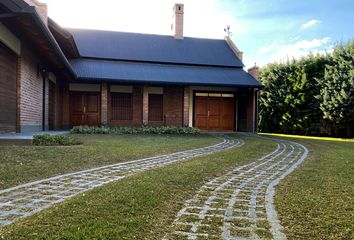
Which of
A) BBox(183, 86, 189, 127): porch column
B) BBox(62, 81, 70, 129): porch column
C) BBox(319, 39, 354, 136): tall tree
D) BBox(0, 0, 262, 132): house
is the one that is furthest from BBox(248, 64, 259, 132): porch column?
BBox(62, 81, 70, 129): porch column

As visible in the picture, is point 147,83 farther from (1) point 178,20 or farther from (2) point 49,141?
(2) point 49,141

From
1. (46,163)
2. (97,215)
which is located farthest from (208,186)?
(46,163)

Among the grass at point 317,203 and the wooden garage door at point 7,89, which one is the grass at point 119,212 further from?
the wooden garage door at point 7,89

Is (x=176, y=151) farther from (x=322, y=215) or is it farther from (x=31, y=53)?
(x=31, y=53)

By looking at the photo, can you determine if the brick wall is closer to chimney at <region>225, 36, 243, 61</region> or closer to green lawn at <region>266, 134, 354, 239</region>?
green lawn at <region>266, 134, 354, 239</region>

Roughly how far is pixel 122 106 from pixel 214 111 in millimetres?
5190

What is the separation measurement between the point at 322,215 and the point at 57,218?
7.86 ft

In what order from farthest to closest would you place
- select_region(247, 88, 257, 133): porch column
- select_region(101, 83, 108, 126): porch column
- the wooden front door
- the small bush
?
1. select_region(247, 88, 257, 133): porch column
2. the wooden front door
3. select_region(101, 83, 108, 126): porch column
4. the small bush

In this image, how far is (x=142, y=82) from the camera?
16359 millimetres

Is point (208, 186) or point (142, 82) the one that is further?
point (142, 82)

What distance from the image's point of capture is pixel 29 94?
36.4 ft

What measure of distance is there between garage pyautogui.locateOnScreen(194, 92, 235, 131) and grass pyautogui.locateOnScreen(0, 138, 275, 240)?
14171 millimetres

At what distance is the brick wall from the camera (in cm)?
1022

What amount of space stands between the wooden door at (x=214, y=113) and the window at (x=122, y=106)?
3.68 metres
